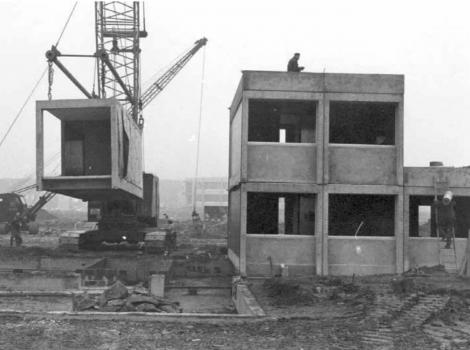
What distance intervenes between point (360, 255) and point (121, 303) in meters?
7.15

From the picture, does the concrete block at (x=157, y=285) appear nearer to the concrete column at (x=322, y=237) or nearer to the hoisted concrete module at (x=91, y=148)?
the hoisted concrete module at (x=91, y=148)

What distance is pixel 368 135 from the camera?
18.8 m

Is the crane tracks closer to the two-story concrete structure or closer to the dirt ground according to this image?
the dirt ground

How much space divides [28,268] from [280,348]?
12.1 m

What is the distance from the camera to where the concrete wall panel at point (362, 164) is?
16016 millimetres

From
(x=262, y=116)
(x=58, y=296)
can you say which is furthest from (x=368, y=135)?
(x=58, y=296)

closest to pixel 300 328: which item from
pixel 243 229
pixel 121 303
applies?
pixel 121 303

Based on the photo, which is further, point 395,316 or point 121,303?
point 121,303

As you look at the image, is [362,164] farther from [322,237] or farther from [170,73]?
[170,73]

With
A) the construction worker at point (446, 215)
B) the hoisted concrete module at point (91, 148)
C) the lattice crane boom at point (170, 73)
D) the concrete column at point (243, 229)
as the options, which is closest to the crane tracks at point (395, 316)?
the construction worker at point (446, 215)

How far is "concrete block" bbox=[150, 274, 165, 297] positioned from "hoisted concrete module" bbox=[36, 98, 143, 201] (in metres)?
2.43

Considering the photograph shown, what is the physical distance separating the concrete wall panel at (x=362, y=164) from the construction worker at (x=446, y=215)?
4.18 ft

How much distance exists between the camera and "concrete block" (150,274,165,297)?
14.9 metres

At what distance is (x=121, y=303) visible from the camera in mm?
11203
